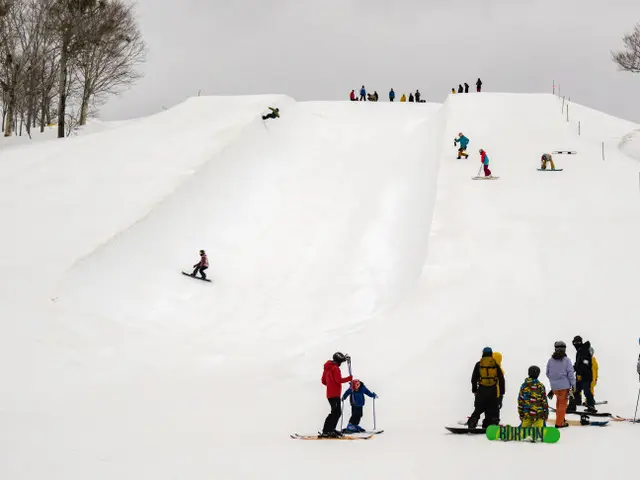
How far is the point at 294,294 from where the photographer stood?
73.9 ft

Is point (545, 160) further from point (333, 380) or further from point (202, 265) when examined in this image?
point (333, 380)

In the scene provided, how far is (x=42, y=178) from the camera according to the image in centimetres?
2773

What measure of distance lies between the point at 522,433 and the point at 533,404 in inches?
16.7

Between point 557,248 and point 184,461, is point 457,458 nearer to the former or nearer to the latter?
point 184,461

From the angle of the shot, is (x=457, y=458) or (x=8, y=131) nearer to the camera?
(x=457, y=458)

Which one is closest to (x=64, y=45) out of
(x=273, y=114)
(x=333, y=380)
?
(x=273, y=114)

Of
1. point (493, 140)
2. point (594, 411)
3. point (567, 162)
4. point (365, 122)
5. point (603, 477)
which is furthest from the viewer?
point (365, 122)

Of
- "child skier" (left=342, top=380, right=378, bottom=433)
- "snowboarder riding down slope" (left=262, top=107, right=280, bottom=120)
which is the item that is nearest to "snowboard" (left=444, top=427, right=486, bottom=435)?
"child skier" (left=342, top=380, right=378, bottom=433)

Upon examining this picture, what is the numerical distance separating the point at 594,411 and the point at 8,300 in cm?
1338

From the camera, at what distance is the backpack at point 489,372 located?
10953 mm

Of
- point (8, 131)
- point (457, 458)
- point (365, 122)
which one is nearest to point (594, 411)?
point (457, 458)

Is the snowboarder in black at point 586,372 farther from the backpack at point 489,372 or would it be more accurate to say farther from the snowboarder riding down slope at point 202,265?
the snowboarder riding down slope at point 202,265

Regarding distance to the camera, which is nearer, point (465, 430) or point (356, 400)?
point (465, 430)

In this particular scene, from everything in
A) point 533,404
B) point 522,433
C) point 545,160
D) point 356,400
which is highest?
point 545,160
